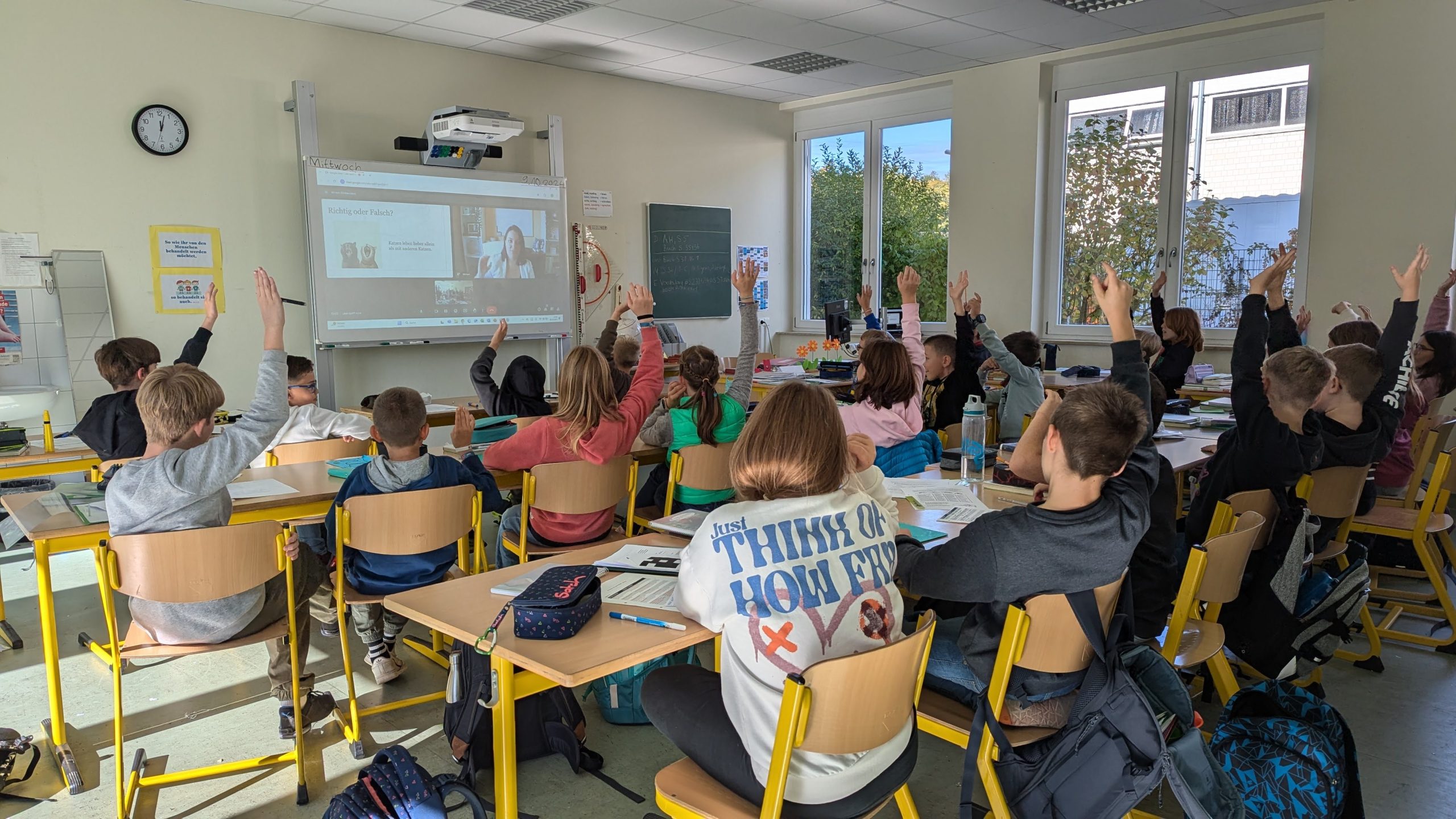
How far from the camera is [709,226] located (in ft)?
28.5

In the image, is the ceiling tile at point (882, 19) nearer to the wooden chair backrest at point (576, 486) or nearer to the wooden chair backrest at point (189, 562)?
the wooden chair backrest at point (576, 486)

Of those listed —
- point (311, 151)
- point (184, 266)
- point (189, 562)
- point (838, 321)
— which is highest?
point (311, 151)

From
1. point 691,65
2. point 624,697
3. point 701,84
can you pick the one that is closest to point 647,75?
point 691,65

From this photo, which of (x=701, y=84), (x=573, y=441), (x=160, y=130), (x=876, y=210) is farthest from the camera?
(x=876, y=210)

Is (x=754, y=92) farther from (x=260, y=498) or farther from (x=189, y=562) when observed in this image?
(x=189, y=562)

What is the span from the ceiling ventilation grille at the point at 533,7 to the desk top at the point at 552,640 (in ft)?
15.5

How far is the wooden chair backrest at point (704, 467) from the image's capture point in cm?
339

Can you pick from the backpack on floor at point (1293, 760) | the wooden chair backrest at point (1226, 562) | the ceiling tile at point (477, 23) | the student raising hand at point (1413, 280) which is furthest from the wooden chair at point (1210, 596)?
the ceiling tile at point (477, 23)

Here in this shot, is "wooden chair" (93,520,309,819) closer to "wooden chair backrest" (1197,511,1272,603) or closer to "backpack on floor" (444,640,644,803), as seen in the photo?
"backpack on floor" (444,640,644,803)

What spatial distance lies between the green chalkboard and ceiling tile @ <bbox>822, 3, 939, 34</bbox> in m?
2.42

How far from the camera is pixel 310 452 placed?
3703mm

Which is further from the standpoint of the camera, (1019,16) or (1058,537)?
(1019,16)

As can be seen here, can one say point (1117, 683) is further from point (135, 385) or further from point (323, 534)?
point (135, 385)

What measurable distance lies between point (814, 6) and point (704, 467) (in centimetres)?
383
